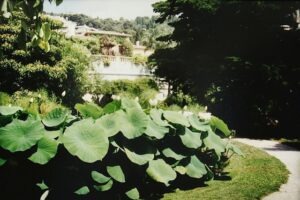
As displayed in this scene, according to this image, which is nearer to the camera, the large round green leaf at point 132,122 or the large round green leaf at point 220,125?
the large round green leaf at point 132,122

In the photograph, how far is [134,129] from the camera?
6488 millimetres

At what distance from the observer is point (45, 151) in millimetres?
5910

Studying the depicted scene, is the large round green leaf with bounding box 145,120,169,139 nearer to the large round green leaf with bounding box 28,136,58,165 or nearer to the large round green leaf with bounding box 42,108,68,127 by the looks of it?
the large round green leaf with bounding box 42,108,68,127

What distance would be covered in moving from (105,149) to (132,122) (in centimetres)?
89

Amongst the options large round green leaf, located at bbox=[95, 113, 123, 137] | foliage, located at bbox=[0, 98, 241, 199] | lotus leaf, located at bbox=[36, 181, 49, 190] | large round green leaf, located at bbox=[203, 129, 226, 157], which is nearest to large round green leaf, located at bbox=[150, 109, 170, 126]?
foliage, located at bbox=[0, 98, 241, 199]

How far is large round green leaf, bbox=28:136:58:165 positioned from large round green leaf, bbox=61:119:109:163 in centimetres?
18

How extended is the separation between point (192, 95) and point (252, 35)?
253 inches

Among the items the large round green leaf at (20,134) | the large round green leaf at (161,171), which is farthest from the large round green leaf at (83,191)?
the large round green leaf at (161,171)

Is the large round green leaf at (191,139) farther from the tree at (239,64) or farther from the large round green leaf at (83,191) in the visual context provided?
the tree at (239,64)

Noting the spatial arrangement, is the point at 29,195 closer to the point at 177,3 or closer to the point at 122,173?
the point at 122,173

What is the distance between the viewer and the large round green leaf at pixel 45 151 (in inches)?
229

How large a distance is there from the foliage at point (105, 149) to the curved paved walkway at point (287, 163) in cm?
153

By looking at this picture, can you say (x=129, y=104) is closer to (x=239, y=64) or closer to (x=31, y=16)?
(x=31, y=16)

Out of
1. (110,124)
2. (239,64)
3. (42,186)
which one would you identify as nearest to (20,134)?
(42,186)
